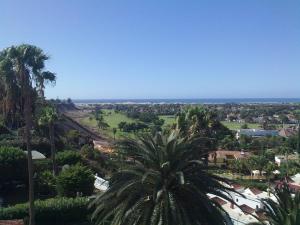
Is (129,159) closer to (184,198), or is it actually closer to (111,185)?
(111,185)

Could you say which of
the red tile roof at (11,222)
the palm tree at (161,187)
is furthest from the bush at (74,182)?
the palm tree at (161,187)

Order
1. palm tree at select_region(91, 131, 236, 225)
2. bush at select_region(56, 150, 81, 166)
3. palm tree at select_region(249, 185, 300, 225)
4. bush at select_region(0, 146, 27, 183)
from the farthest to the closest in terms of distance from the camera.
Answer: bush at select_region(56, 150, 81, 166), bush at select_region(0, 146, 27, 183), palm tree at select_region(249, 185, 300, 225), palm tree at select_region(91, 131, 236, 225)

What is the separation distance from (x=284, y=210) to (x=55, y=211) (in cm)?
1699

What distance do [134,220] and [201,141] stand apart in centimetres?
323

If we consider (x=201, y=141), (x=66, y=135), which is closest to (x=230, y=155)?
(x=66, y=135)

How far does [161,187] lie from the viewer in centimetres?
1345

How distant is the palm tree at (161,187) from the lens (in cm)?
1323

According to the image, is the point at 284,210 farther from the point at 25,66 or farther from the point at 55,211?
the point at 55,211

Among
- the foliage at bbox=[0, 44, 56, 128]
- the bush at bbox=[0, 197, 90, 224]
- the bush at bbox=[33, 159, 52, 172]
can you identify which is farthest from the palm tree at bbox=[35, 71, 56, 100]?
the bush at bbox=[33, 159, 52, 172]

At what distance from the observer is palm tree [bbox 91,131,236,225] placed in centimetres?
1323

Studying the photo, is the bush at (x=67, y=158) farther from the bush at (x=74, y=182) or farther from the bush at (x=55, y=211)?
the bush at (x=55, y=211)

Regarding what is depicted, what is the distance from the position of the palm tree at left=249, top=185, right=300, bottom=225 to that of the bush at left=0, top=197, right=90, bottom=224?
1556 centimetres

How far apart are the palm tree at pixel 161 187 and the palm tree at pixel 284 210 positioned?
179 cm

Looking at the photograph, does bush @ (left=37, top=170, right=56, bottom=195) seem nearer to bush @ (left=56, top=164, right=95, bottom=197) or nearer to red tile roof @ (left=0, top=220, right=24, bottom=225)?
bush @ (left=56, top=164, right=95, bottom=197)
